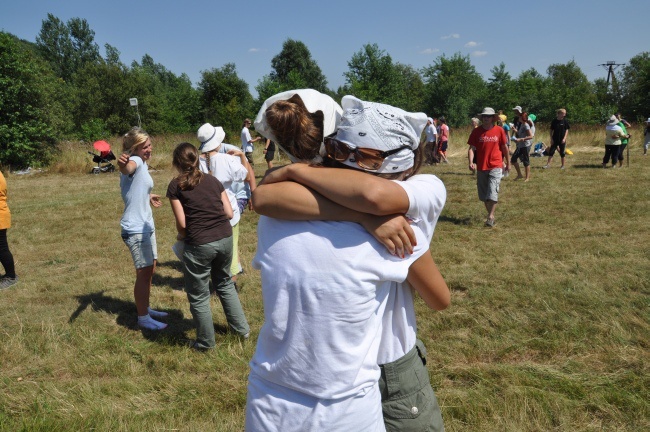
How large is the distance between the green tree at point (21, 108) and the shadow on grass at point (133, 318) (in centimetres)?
1667

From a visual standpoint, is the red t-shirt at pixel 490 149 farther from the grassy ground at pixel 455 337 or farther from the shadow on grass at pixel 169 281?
the shadow on grass at pixel 169 281

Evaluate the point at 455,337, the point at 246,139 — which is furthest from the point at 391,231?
the point at 246,139

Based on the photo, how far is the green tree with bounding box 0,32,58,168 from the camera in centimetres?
1850

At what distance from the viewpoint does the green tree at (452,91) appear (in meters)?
44.6

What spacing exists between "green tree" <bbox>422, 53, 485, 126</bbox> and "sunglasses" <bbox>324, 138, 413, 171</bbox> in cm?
4546

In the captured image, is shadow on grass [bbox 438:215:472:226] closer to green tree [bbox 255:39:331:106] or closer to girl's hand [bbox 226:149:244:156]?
girl's hand [bbox 226:149:244:156]

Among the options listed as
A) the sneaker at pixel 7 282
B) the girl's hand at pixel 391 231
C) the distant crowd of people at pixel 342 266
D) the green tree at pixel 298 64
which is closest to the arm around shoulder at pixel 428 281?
the distant crowd of people at pixel 342 266

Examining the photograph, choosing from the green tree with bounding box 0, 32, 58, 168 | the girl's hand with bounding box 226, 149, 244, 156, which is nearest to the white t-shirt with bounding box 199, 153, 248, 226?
the girl's hand with bounding box 226, 149, 244, 156

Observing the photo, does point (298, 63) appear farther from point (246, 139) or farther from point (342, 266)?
point (342, 266)

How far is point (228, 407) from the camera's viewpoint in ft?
10.5

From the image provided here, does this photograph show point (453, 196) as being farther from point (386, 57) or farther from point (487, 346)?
point (386, 57)

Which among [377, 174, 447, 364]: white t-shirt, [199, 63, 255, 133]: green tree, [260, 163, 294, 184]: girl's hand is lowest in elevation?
[377, 174, 447, 364]: white t-shirt

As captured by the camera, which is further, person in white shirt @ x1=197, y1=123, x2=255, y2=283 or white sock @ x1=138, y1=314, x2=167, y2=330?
person in white shirt @ x1=197, y1=123, x2=255, y2=283

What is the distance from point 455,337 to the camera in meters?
4.07
